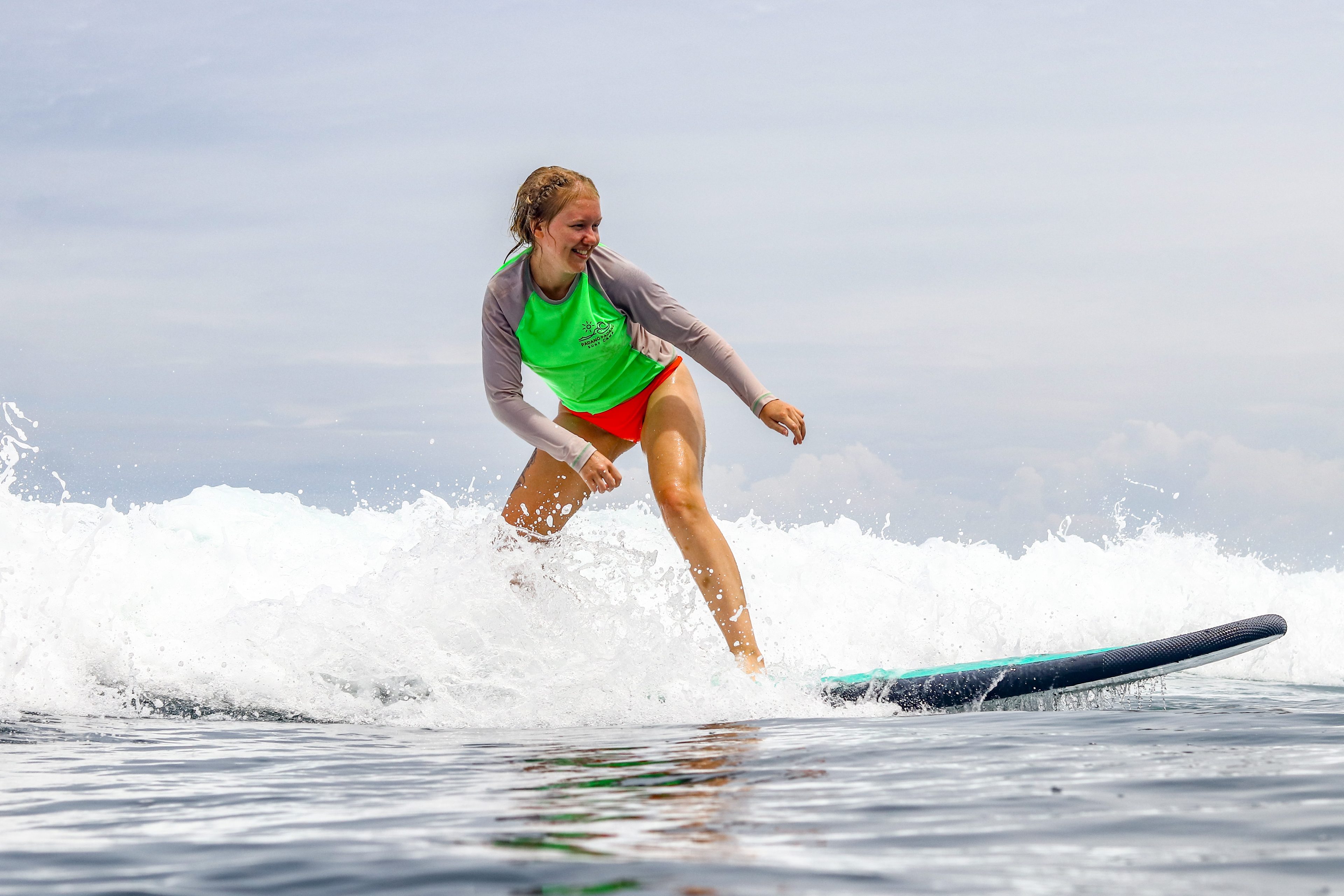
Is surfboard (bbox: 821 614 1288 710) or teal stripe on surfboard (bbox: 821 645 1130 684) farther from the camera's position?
teal stripe on surfboard (bbox: 821 645 1130 684)

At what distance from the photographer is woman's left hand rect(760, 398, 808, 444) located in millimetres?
4691

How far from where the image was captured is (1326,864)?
6.20ft

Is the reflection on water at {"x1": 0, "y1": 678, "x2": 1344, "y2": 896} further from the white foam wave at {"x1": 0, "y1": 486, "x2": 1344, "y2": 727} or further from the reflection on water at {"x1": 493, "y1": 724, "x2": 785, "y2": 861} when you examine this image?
the white foam wave at {"x1": 0, "y1": 486, "x2": 1344, "y2": 727}

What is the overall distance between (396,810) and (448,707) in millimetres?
2060

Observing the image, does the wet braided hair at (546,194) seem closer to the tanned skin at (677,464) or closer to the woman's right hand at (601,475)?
the tanned skin at (677,464)

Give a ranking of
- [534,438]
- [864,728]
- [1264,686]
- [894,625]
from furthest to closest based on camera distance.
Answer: [894,625], [1264,686], [534,438], [864,728]

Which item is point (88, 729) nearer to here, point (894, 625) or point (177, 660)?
point (177, 660)

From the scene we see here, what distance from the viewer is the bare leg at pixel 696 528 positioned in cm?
466

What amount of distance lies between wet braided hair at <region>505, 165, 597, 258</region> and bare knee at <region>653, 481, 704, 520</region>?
3.81ft

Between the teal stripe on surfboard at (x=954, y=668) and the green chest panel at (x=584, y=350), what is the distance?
152 centimetres

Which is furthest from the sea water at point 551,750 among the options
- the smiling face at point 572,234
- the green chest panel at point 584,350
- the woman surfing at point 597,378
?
the smiling face at point 572,234

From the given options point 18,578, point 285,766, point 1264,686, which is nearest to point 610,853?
point 285,766

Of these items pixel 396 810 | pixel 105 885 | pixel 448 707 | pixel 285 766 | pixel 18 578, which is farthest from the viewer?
pixel 18 578

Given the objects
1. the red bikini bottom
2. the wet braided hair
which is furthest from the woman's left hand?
the wet braided hair
